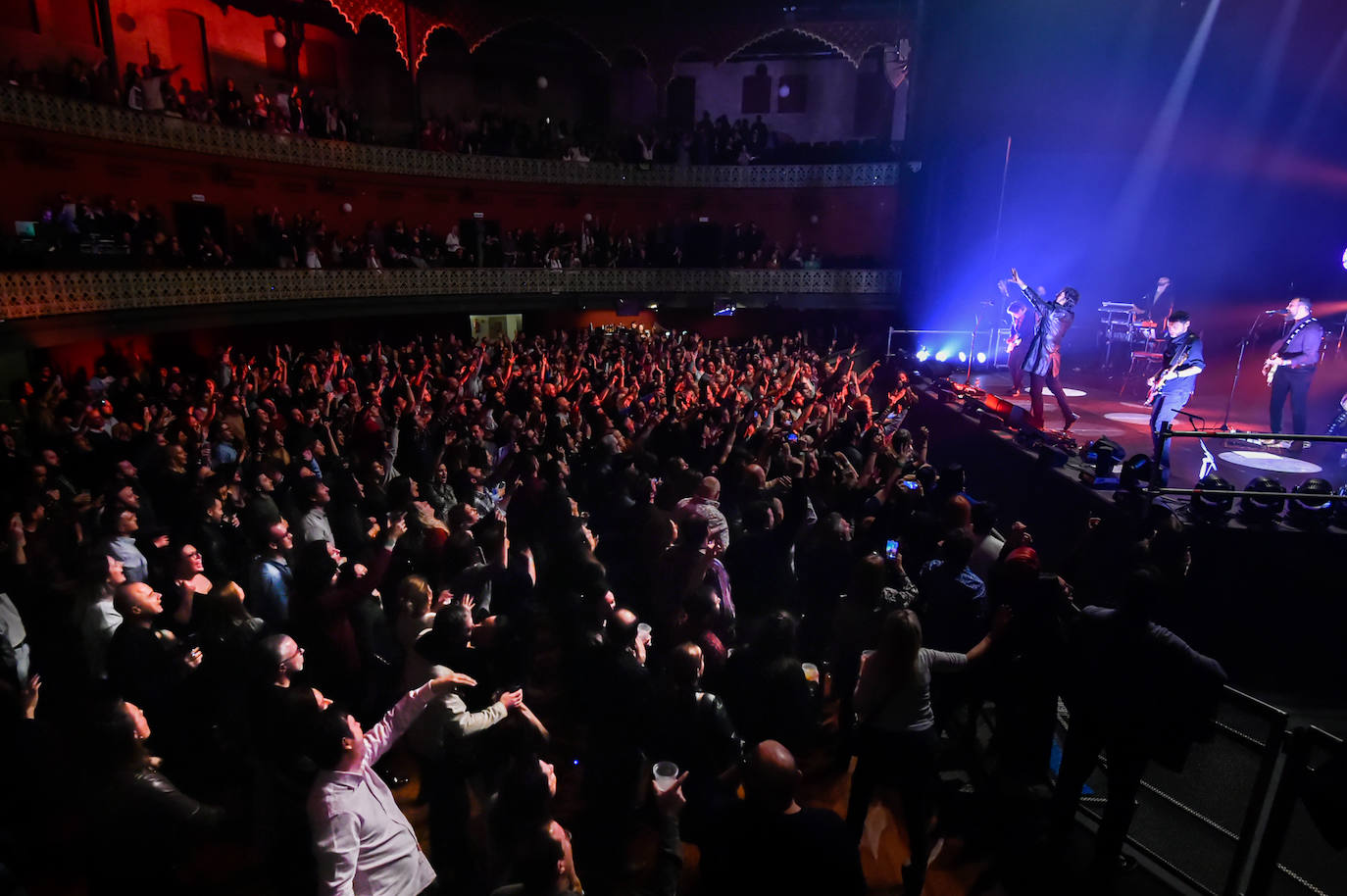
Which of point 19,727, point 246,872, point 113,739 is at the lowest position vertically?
point 246,872

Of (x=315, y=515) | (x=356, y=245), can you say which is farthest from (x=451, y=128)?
(x=315, y=515)

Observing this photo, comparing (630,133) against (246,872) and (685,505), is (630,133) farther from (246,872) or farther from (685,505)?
(246,872)

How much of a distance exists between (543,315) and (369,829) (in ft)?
67.7

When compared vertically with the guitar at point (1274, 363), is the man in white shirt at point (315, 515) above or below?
below

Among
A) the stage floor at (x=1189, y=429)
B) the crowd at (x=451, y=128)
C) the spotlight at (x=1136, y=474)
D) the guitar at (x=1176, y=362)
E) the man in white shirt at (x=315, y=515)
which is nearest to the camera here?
the man in white shirt at (x=315, y=515)

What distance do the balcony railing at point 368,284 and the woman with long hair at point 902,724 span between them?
13.0 metres

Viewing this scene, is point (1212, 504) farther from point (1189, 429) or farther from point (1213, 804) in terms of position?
point (1189, 429)

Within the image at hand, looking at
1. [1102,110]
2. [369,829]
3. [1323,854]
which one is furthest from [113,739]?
[1102,110]

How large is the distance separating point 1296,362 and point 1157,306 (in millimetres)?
7484

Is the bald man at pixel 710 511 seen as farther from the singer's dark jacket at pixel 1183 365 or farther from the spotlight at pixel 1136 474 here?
the singer's dark jacket at pixel 1183 365

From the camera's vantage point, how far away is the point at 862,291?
20.3 meters

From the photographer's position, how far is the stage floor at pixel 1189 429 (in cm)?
804

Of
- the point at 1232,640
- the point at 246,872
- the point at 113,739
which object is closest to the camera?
the point at 113,739

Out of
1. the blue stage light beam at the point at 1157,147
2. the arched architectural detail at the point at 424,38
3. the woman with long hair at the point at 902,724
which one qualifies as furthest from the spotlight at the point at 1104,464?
the arched architectural detail at the point at 424,38
